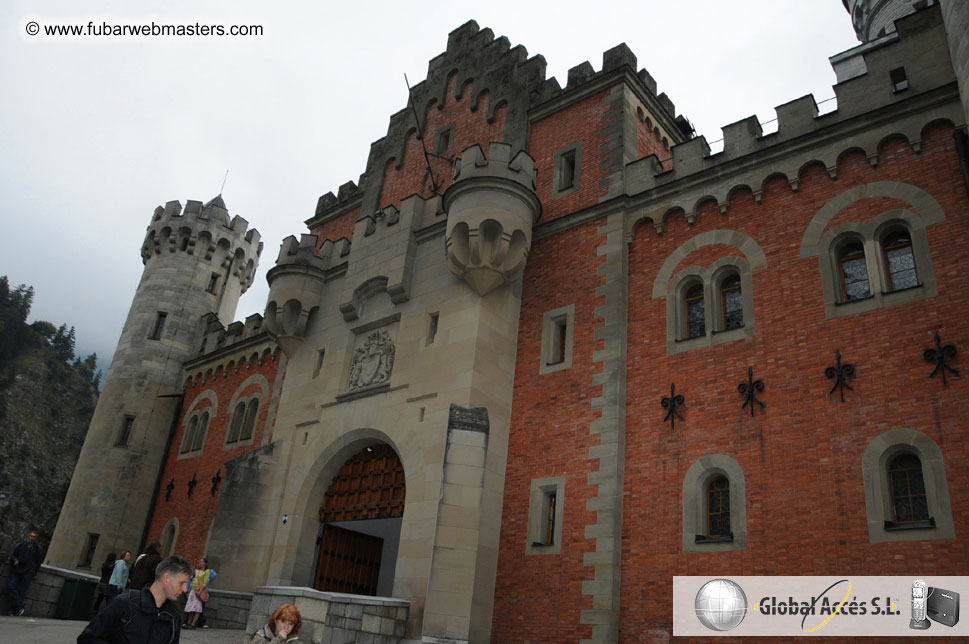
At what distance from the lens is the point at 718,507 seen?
43.4 feet

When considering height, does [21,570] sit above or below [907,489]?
below

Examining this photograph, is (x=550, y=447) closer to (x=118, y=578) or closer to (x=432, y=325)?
(x=432, y=325)

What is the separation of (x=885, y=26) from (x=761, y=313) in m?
24.6

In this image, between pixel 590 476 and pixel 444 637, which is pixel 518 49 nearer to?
pixel 590 476

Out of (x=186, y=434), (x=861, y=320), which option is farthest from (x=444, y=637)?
(x=186, y=434)

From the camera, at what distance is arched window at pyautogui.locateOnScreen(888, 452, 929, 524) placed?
1119 centimetres

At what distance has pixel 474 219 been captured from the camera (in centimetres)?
1695

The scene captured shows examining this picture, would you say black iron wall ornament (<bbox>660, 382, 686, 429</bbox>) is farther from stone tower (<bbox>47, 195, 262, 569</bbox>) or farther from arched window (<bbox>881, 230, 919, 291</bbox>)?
stone tower (<bbox>47, 195, 262, 569</bbox>)

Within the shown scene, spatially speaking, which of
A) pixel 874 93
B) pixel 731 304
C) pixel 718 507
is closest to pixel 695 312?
pixel 731 304

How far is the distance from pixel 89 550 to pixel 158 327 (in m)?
9.59

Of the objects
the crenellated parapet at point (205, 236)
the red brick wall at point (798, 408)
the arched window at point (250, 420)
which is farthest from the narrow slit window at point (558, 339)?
the crenellated parapet at point (205, 236)

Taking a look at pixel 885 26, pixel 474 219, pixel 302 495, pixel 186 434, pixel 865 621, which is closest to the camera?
pixel 865 621

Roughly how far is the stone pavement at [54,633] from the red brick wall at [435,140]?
40.8 ft

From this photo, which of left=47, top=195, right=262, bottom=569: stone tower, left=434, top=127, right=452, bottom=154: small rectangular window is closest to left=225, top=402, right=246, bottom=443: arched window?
left=47, top=195, right=262, bottom=569: stone tower
